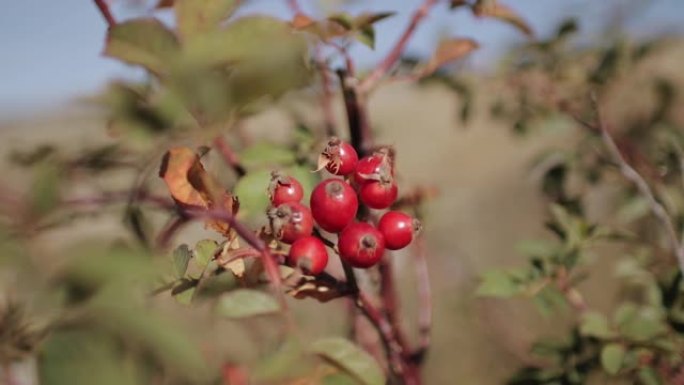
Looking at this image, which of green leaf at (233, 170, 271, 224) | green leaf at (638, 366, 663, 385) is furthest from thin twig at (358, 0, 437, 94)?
green leaf at (638, 366, 663, 385)

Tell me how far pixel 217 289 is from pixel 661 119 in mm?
1936

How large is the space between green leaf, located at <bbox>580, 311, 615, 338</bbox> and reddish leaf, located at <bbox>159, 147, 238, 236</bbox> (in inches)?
26.0

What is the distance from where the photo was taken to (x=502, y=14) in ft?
3.51

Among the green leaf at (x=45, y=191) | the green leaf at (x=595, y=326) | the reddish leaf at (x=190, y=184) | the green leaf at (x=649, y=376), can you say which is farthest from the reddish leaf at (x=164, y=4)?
the green leaf at (x=649, y=376)

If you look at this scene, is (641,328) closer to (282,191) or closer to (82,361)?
(282,191)

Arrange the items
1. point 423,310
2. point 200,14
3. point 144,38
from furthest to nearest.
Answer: point 423,310 → point 200,14 → point 144,38

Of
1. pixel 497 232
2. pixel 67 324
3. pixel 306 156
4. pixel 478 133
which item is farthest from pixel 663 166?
pixel 478 133

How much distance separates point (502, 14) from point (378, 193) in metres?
0.55

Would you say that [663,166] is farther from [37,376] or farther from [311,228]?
[37,376]

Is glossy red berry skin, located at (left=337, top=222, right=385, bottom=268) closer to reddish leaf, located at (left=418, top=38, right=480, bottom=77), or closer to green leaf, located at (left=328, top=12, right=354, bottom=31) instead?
green leaf, located at (left=328, top=12, right=354, bottom=31)

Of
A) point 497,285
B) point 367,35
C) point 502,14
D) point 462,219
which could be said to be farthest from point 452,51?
point 462,219

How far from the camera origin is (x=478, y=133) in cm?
886

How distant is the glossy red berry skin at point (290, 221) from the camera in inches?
→ 25.2

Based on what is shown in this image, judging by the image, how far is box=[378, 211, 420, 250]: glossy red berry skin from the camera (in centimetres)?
70
